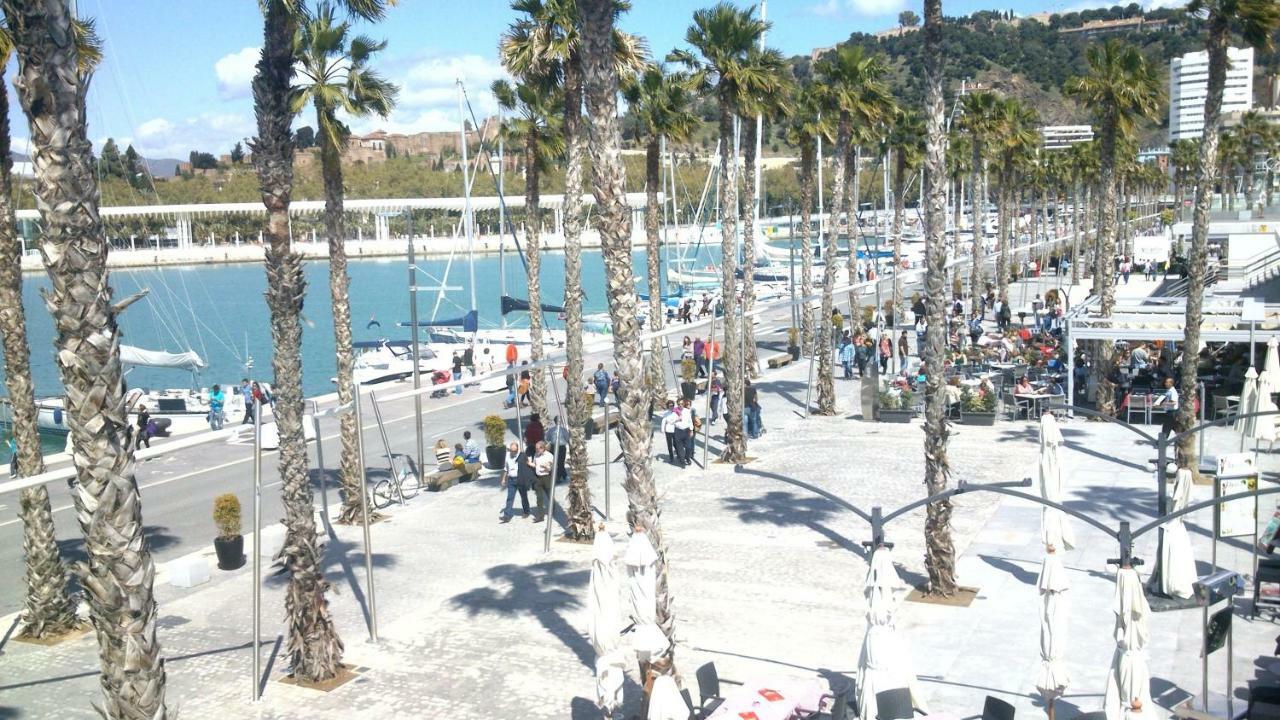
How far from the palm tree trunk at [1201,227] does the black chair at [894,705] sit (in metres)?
14.5

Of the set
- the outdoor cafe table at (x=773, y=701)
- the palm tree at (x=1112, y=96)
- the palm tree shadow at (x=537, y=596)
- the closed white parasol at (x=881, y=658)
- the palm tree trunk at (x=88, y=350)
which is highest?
the palm tree at (x=1112, y=96)

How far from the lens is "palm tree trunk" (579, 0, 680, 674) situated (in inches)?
543

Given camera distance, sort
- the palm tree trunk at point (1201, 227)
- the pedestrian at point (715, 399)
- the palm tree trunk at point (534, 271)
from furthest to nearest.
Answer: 1. the pedestrian at point (715, 399)
2. the palm tree trunk at point (534, 271)
3. the palm tree trunk at point (1201, 227)

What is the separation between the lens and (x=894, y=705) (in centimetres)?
1193

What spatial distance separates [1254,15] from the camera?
932 inches

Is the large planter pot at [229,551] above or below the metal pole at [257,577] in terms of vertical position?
below

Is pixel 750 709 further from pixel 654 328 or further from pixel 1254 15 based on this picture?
pixel 654 328

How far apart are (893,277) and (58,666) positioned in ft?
88.5

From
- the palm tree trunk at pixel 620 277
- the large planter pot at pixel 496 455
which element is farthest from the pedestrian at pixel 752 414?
the palm tree trunk at pixel 620 277

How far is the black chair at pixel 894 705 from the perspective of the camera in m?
11.9

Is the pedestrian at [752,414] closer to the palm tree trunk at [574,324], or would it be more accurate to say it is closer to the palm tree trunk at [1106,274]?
the palm tree trunk at [574,324]

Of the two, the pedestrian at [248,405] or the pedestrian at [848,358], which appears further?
the pedestrian at [848,358]

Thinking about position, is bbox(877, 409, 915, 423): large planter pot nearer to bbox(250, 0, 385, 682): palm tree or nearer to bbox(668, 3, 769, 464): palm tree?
bbox(668, 3, 769, 464): palm tree

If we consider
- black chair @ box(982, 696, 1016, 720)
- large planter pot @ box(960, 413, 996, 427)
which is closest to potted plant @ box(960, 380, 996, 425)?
large planter pot @ box(960, 413, 996, 427)
